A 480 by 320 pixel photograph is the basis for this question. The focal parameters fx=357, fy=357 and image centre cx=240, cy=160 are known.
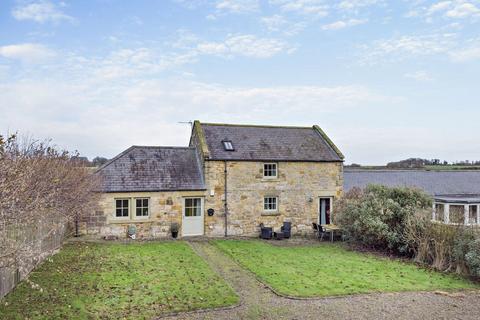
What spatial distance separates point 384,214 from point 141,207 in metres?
13.2

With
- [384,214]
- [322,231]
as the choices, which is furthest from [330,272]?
[322,231]

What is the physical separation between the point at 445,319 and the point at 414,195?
1003cm

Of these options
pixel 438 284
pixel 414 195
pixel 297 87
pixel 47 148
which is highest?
pixel 297 87

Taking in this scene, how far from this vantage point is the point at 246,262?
49.6 ft

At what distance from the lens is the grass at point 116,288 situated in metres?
9.23

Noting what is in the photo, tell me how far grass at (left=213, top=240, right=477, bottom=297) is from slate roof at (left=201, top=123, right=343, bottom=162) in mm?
6248

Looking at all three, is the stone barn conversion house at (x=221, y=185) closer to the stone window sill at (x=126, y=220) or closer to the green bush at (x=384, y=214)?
the stone window sill at (x=126, y=220)

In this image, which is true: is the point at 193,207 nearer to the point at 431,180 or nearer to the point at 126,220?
the point at 126,220

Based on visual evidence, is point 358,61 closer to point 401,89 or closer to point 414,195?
point 401,89

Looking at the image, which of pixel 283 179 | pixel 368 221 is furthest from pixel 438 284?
pixel 283 179

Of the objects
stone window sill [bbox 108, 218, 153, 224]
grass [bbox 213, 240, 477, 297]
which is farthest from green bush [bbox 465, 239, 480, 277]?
stone window sill [bbox 108, 218, 153, 224]

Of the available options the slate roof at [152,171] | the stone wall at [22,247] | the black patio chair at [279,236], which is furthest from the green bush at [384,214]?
the stone wall at [22,247]

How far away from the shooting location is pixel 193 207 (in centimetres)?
2148

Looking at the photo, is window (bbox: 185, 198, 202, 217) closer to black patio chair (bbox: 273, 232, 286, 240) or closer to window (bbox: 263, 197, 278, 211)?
window (bbox: 263, 197, 278, 211)
